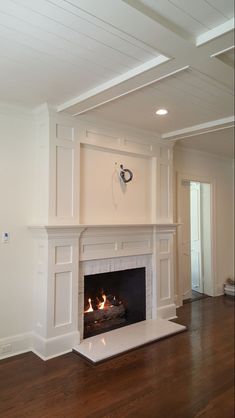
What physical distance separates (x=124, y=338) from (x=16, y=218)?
5.94 feet

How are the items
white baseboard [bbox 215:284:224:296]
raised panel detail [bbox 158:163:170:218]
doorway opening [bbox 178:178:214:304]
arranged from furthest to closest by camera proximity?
1. white baseboard [bbox 215:284:224:296]
2. doorway opening [bbox 178:178:214:304]
3. raised panel detail [bbox 158:163:170:218]

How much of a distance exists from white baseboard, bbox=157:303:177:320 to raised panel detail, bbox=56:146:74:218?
6.39 feet

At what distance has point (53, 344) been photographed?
3.14 metres

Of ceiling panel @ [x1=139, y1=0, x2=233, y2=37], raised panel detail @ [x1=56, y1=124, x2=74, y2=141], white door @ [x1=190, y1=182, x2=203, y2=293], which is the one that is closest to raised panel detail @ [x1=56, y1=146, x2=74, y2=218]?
raised panel detail @ [x1=56, y1=124, x2=74, y2=141]

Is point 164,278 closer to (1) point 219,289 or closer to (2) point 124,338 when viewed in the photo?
(2) point 124,338

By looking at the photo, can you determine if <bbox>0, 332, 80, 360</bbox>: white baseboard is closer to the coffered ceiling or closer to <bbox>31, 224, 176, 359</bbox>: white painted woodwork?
<bbox>31, 224, 176, 359</bbox>: white painted woodwork

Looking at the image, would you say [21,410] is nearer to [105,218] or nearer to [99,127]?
[105,218]

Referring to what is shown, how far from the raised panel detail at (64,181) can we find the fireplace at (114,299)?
40.2 inches

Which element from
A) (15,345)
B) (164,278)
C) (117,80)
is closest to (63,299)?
(15,345)

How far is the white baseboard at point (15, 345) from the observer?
10.2 feet

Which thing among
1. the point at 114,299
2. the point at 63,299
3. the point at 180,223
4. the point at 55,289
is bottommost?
the point at 114,299

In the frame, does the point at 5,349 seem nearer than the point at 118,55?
No

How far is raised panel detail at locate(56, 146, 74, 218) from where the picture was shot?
3229 mm

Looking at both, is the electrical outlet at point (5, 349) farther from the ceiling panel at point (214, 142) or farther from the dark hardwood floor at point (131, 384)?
the ceiling panel at point (214, 142)
